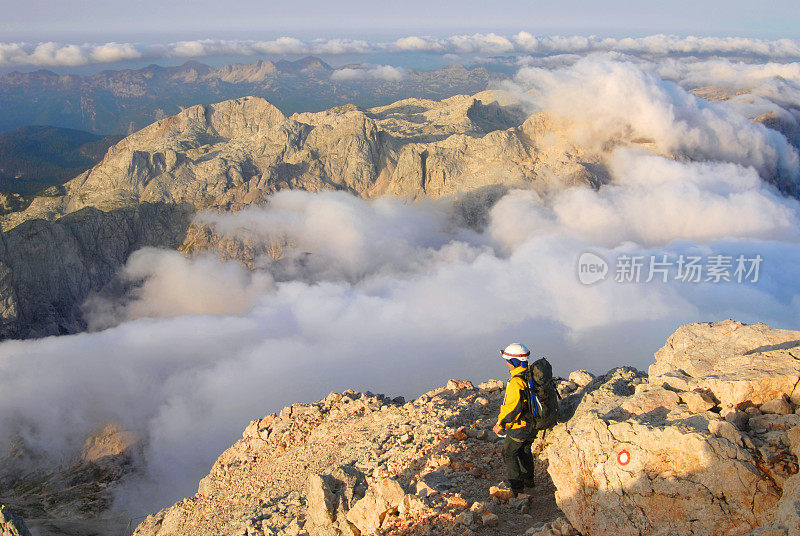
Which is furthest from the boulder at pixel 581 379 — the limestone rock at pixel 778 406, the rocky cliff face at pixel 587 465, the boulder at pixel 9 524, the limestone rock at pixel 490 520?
the boulder at pixel 9 524

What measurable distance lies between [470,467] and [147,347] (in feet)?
505

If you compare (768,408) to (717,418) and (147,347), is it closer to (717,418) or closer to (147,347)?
(717,418)

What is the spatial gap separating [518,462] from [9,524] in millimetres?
26188

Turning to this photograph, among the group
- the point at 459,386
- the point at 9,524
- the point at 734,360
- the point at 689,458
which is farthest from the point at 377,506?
the point at 9,524

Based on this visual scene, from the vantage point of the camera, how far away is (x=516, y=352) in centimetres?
1348

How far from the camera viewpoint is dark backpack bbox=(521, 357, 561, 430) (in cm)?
1345

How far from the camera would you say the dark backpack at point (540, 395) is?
13.4 m

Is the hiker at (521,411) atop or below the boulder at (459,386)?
atop

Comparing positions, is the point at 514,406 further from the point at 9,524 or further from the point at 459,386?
the point at 9,524

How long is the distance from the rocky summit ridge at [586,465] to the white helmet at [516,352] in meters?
2.06

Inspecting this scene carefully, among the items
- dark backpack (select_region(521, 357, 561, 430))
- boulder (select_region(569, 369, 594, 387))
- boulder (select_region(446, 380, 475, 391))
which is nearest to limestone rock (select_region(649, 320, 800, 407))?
boulder (select_region(569, 369, 594, 387))

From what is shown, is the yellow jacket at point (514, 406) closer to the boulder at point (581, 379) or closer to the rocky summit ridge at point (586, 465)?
the rocky summit ridge at point (586, 465)

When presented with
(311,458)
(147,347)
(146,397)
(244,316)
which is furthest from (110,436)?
(311,458)

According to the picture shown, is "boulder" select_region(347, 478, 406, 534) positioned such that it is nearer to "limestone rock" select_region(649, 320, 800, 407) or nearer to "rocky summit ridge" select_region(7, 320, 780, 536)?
"rocky summit ridge" select_region(7, 320, 780, 536)
